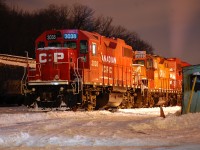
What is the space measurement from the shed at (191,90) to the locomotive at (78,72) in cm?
500

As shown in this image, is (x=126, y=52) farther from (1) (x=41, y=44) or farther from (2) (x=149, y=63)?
(1) (x=41, y=44)

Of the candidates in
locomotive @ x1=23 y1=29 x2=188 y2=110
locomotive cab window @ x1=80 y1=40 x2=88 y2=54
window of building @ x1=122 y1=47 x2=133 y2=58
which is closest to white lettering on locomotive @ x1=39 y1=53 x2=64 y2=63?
locomotive @ x1=23 y1=29 x2=188 y2=110

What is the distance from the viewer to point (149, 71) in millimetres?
30609

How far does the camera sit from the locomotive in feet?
63.3

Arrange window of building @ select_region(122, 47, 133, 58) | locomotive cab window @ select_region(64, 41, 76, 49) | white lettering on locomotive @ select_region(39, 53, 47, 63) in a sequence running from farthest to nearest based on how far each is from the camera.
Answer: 1. window of building @ select_region(122, 47, 133, 58)
2. locomotive cab window @ select_region(64, 41, 76, 49)
3. white lettering on locomotive @ select_region(39, 53, 47, 63)

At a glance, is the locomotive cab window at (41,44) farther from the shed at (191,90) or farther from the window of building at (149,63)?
the window of building at (149,63)

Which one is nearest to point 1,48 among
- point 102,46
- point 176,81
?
point 176,81

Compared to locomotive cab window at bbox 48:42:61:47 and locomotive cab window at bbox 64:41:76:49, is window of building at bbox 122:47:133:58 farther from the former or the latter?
locomotive cab window at bbox 48:42:61:47

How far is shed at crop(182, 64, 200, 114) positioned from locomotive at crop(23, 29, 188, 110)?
500 centimetres

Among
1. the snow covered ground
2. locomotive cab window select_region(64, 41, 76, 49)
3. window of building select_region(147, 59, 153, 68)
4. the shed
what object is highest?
locomotive cab window select_region(64, 41, 76, 49)

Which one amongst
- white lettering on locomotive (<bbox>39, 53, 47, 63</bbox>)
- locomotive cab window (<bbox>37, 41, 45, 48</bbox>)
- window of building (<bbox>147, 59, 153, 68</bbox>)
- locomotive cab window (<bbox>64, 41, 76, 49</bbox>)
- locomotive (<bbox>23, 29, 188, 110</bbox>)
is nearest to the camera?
locomotive (<bbox>23, 29, 188, 110</bbox>)

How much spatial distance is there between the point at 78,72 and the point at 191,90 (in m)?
5.82

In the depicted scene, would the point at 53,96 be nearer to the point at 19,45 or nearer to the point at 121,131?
the point at 121,131

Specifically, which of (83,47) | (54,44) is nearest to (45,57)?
(54,44)
